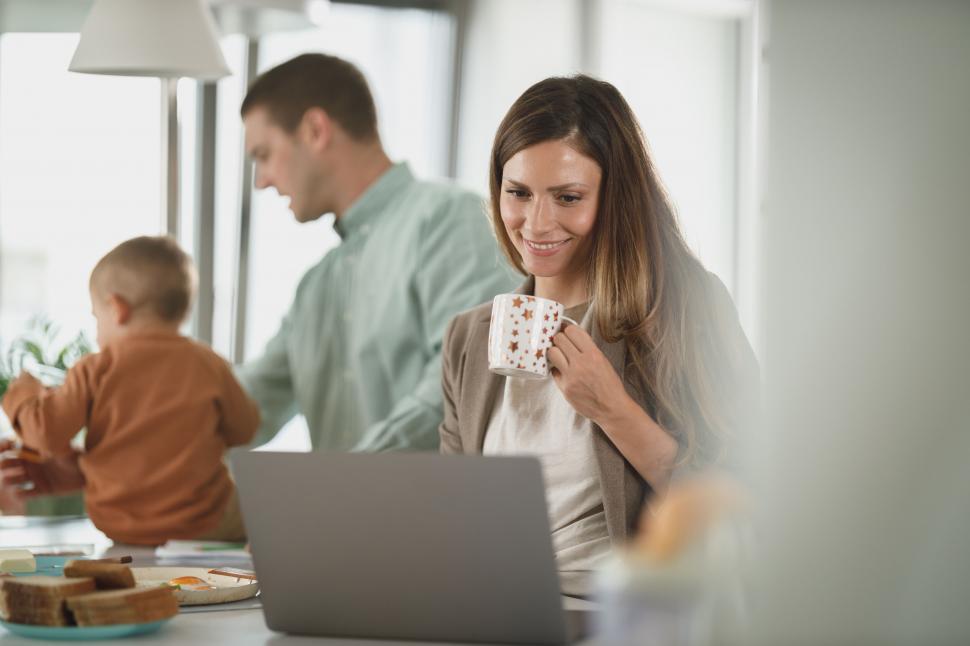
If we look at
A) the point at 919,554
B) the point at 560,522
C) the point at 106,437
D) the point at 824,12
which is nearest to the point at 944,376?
the point at 919,554

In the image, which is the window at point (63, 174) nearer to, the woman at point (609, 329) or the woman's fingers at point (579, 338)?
the woman at point (609, 329)

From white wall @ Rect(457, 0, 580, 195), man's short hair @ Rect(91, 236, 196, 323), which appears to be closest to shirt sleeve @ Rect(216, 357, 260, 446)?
man's short hair @ Rect(91, 236, 196, 323)

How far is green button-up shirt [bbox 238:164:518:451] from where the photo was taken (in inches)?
98.7

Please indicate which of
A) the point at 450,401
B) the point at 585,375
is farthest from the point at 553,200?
the point at 450,401

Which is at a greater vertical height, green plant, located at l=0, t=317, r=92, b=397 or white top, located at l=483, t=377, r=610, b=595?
green plant, located at l=0, t=317, r=92, b=397

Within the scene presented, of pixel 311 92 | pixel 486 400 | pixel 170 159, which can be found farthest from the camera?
pixel 170 159

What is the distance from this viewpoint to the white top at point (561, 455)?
1570mm

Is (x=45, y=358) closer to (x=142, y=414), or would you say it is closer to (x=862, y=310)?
(x=142, y=414)

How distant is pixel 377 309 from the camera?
261 cm

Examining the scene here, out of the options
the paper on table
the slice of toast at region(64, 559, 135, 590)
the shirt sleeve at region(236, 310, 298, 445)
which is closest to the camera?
the slice of toast at region(64, 559, 135, 590)

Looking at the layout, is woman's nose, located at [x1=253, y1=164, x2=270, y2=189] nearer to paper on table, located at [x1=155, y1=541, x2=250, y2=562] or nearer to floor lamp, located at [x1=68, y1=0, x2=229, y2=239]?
floor lamp, located at [x1=68, y1=0, x2=229, y2=239]

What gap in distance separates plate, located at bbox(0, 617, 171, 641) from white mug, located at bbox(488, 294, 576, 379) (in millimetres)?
530

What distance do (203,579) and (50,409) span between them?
87 centimetres

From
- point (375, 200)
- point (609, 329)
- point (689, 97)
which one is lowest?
point (609, 329)
